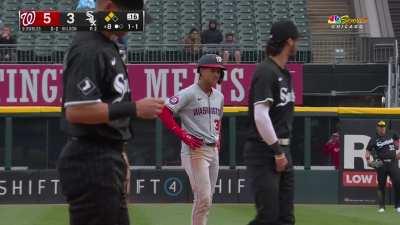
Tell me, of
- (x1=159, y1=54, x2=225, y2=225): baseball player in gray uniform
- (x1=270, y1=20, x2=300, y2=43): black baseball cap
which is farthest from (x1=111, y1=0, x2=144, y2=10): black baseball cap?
(x1=159, y1=54, x2=225, y2=225): baseball player in gray uniform

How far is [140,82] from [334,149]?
4.43 meters

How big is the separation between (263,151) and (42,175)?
41.9 feet

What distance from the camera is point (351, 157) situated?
19656 mm

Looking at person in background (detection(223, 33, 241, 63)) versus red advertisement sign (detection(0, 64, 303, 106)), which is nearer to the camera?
red advertisement sign (detection(0, 64, 303, 106))

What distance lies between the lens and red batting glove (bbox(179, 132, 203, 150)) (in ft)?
29.5

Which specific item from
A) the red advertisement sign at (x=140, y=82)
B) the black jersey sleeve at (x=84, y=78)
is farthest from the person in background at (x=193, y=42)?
the black jersey sleeve at (x=84, y=78)

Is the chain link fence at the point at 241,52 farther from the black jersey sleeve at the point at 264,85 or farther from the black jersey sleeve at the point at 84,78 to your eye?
the black jersey sleeve at the point at 84,78

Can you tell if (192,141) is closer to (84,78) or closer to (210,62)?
(210,62)

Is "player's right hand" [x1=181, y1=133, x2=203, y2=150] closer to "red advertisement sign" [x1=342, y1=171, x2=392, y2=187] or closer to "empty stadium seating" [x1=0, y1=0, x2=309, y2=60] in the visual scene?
"red advertisement sign" [x1=342, y1=171, x2=392, y2=187]

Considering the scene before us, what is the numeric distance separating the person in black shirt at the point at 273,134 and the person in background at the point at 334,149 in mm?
12483

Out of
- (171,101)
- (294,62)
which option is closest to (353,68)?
(294,62)

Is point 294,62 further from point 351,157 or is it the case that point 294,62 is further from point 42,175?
point 42,175
